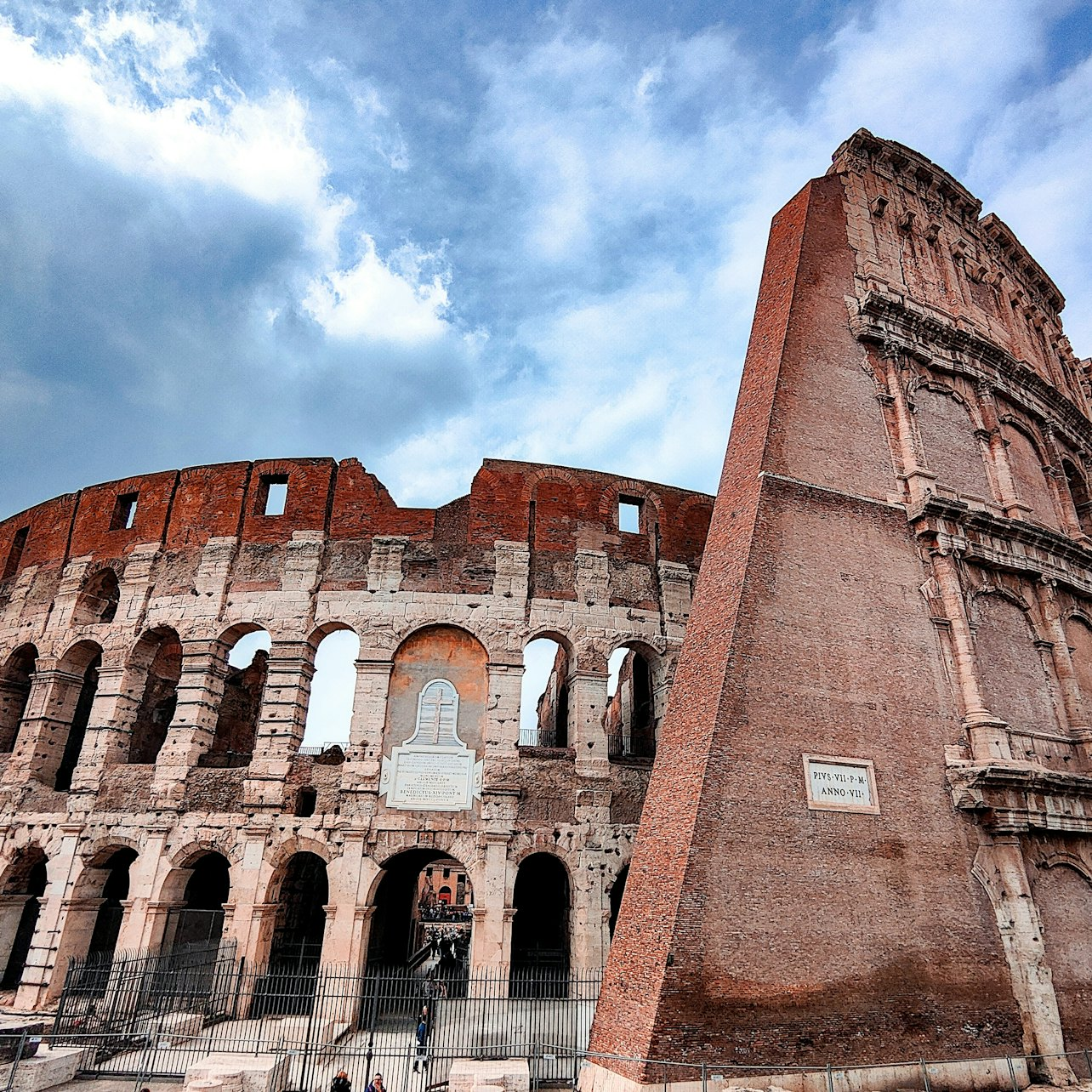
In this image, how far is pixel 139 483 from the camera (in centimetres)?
1912

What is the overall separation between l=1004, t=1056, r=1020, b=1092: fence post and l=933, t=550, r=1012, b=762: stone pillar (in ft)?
13.6

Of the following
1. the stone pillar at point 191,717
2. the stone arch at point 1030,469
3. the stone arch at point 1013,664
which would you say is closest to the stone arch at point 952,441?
the stone arch at point 1030,469

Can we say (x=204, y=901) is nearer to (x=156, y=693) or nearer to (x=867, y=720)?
(x=156, y=693)

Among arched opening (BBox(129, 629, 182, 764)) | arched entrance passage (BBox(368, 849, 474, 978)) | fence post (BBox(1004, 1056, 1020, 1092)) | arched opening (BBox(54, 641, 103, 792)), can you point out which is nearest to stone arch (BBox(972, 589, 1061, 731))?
fence post (BBox(1004, 1056, 1020, 1092))

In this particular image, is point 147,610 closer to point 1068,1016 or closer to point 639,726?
point 639,726

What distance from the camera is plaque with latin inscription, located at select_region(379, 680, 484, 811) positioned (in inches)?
583

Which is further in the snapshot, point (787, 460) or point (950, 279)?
point (950, 279)

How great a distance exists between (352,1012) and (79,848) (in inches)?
269

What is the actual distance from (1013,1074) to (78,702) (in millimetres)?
20381

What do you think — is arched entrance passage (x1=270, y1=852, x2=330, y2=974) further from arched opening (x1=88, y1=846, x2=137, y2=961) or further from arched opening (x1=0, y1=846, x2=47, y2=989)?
arched opening (x1=0, y1=846, x2=47, y2=989)

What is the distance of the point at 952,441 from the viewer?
1639 centimetres

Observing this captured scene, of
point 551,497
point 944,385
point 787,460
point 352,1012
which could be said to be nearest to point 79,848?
point 352,1012

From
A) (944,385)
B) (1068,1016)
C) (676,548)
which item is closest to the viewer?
(1068,1016)

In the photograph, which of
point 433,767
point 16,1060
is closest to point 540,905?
point 433,767
